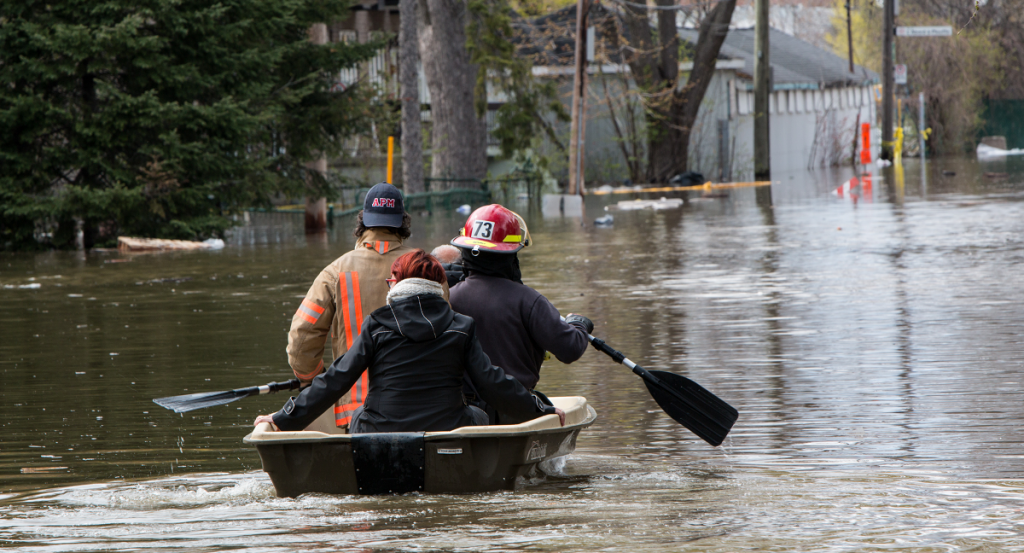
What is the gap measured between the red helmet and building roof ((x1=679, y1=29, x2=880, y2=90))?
129ft

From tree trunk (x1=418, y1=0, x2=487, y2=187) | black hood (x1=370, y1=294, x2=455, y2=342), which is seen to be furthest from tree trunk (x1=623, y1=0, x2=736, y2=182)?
black hood (x1=370, y1=294, x2=455, y2=342)

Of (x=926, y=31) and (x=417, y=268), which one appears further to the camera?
(x=926, y=31)

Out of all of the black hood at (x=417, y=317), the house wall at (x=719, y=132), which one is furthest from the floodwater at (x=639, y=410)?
the house wall at (x=719, y=132)

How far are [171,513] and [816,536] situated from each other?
9.40 feet

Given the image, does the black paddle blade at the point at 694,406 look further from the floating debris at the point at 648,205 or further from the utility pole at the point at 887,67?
the utility pole at the point at 887,67

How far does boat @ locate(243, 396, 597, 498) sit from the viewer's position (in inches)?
243

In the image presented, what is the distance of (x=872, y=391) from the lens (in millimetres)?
9031

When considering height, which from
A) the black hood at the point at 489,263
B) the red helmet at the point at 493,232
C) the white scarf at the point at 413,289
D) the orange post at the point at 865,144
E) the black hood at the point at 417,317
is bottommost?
the black hood at the point at 417,317

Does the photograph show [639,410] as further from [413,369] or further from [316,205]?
[316,205]

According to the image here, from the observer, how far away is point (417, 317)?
6.06 meters

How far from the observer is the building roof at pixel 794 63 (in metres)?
48.8

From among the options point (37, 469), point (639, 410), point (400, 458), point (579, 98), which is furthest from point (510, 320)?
point (579, 98)

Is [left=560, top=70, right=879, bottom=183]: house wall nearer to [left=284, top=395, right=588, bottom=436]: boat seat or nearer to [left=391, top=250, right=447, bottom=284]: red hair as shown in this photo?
[left=284, top=395, right=588, bottom=436]: boat seat

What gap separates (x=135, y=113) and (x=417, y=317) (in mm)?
18287
